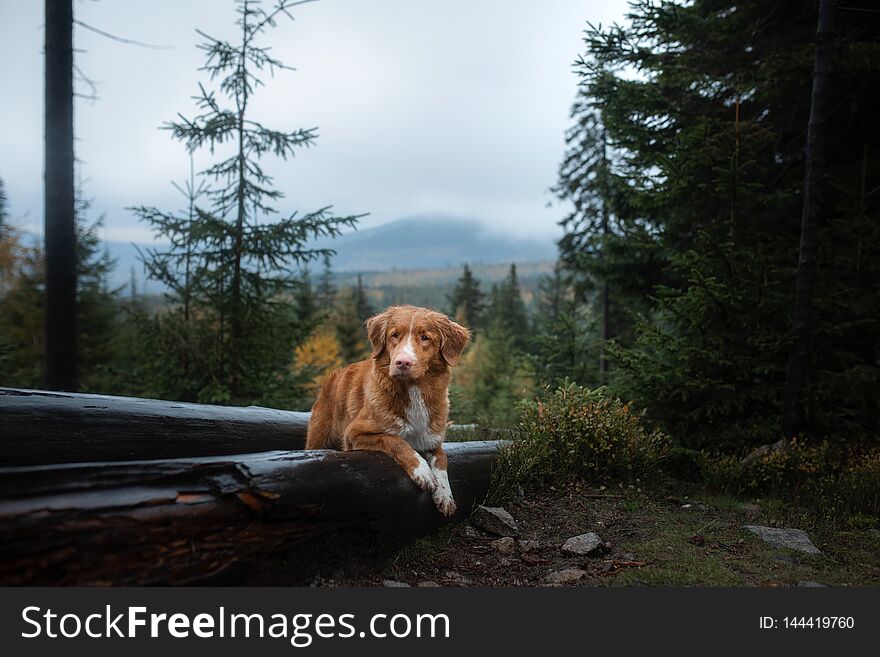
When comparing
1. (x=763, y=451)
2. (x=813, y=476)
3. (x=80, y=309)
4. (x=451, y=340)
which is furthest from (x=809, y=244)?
(x=80, y=309)

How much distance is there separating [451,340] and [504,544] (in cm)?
225

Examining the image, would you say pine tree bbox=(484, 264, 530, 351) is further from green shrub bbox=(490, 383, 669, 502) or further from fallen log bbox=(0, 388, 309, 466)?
fallen log bbox=(0, 388, 309, 466)

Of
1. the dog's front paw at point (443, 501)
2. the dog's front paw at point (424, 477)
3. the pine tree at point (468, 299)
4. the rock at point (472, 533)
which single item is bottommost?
the rock at point (472, 533)

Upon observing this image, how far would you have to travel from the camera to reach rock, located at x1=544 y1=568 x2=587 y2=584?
5000 mm

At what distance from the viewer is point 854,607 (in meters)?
4.36

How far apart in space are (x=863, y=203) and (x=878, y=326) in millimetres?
2179

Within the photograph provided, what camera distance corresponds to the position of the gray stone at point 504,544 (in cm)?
572

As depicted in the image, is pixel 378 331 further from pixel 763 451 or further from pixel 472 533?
pixel 763 451

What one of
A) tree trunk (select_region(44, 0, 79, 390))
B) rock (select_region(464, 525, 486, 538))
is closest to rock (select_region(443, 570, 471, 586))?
rock (select_region(464, 525, 486, 538))

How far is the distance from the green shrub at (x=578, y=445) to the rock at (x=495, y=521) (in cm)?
109

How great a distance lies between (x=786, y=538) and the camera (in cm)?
618

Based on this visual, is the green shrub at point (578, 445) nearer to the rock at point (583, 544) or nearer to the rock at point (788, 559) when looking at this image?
the rock at point (583, 544)

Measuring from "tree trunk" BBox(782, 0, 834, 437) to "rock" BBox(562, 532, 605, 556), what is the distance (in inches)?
207

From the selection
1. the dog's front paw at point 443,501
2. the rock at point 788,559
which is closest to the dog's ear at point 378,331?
the dog's front paw at point 443,501
